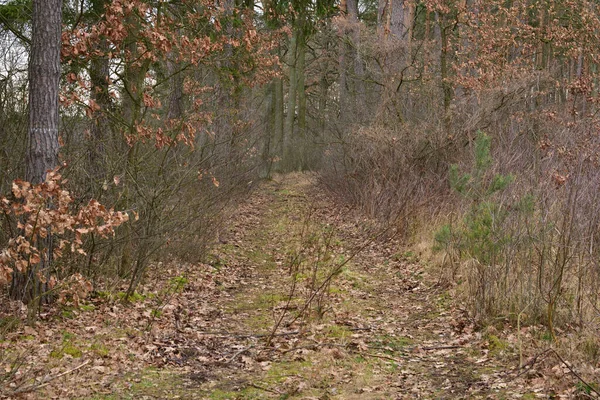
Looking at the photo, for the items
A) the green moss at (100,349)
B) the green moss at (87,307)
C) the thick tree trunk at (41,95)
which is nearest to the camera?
the green moss at (100,349)

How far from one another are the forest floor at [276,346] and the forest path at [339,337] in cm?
2

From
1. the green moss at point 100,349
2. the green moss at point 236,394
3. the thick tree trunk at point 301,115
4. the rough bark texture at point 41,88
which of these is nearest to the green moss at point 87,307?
the green moss at point 100,349

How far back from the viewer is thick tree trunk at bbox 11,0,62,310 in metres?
6.89

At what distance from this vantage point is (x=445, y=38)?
14.8 m

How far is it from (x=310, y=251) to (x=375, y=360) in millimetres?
5551

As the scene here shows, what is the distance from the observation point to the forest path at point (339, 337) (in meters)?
5.88

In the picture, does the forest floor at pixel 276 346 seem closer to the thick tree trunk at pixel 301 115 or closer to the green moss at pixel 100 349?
the green moss at pixel 100 349

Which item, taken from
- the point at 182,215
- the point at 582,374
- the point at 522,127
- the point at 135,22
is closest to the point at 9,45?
the point at 135,22

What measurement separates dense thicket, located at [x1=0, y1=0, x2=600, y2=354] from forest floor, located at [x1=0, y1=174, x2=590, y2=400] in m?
0.55

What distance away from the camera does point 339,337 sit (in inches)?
288

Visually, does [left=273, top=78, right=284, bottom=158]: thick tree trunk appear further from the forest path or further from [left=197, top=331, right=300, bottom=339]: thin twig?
[left=197, top=331, right=300, bottom=339]: thin twig

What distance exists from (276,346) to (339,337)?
749 millimetres

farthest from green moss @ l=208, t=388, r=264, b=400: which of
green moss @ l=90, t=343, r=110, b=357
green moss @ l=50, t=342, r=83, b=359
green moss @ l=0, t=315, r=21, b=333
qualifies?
green moss @ l=0, t=315, r=21, b=333

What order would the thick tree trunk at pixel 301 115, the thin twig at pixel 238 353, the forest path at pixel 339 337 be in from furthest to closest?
the thick tree trunk at pixel 301 115, the thin twig at pixel 238 353, the forest path at pixel 339 337
